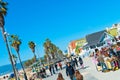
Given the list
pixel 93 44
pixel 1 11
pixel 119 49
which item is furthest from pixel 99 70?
pixel 93 44

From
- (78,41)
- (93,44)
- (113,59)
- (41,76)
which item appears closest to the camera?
(113,59)

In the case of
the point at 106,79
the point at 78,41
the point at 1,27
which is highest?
the point at 78,41

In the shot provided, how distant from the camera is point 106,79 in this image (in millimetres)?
23422

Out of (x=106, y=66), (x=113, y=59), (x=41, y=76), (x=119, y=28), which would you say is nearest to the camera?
(x=113, y=59)

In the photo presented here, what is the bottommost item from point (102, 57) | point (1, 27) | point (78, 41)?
point (102, 57)

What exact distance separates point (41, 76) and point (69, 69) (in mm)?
23238

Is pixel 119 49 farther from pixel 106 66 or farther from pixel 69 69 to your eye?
pixel 69 69

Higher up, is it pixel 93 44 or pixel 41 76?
pixel 93 44

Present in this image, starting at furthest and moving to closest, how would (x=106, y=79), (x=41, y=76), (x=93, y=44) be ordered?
(x=93, y=44) < (x=41, y=76) < (x=106, y=79)

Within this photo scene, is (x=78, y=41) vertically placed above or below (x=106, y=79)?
above

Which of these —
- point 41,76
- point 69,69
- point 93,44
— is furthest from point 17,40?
point 69,69

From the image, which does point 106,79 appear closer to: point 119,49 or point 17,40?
point 119,49

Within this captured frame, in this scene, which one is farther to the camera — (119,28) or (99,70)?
(119,28)

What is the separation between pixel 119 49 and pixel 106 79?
7448mm
